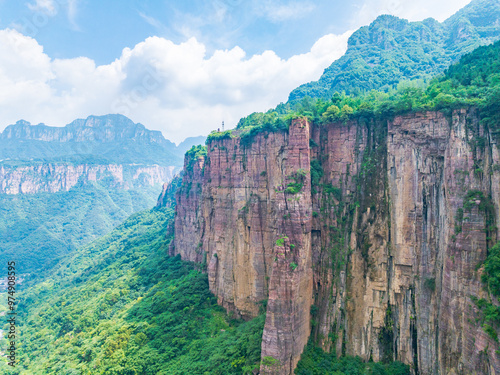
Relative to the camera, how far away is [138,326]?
38.4 meters

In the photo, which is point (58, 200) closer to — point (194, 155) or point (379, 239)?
point (194, 155)

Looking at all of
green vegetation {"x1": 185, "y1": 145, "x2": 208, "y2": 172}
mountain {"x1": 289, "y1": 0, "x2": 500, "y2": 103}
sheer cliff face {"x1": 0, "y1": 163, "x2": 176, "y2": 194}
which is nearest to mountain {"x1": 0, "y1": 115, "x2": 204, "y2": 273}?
sheer cliff face {"x1": 0, "y1": 163, "x2": 176, "y2": 194}

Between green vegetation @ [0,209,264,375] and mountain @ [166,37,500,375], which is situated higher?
mountain @ [166,37,500,375]

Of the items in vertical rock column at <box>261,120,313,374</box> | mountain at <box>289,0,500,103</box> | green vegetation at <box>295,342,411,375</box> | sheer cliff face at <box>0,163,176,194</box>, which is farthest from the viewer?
sheer cliff face at <box>0,163,176,194</box>

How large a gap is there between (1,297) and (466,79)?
107408mm

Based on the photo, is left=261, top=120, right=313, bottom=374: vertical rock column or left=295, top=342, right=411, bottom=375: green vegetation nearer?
left=295, top=342, right=411, bottom=375: green vegetation

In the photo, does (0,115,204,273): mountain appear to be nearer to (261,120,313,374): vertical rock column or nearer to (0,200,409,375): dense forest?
(0,200,409,375): dense forest

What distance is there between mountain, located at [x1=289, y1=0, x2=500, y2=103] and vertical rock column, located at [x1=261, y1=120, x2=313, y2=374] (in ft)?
73.2

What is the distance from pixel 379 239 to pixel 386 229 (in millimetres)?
1054

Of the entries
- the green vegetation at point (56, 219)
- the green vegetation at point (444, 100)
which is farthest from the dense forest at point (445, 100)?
the green vegetation at point (56, 219)

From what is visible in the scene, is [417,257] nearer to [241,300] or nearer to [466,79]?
[466,79]

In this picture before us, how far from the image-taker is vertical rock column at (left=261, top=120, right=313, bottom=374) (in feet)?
86.6

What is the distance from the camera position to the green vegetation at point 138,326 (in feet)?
105

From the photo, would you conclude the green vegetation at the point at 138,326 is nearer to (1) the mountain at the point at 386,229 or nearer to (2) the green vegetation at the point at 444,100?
(1) the mountain at the point at 386,229
